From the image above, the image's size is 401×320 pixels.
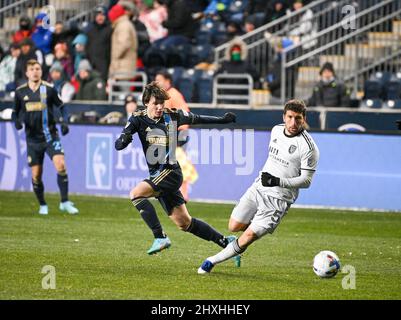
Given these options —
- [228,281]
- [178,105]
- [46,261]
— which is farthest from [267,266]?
[178,105]

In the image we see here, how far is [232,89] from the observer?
23.3m

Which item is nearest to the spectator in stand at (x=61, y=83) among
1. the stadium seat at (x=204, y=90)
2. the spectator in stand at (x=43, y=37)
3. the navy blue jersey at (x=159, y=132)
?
the spectator in stand at (x=43, y=37)

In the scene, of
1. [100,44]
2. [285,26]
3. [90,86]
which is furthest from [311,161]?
[100,44]

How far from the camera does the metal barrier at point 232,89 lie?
22719 millimetres

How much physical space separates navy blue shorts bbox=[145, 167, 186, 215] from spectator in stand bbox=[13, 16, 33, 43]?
14888mm

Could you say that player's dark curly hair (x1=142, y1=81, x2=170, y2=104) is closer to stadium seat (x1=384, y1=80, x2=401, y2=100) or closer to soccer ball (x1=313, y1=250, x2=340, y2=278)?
soccer ball (x1=313, y1=250, x2=340, y2=278)

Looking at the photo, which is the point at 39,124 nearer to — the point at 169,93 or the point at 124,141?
the point at 169,93

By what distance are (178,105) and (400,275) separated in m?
6.83

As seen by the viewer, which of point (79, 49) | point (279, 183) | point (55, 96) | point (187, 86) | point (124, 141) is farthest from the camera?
point (79, 49)

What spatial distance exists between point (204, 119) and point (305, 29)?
1210 cm

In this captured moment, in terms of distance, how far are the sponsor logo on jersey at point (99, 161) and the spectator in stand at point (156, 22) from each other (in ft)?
17.3

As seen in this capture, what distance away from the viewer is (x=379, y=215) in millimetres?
18938

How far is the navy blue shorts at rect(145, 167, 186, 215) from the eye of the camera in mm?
12664

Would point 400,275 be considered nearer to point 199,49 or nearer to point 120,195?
point 120,195
